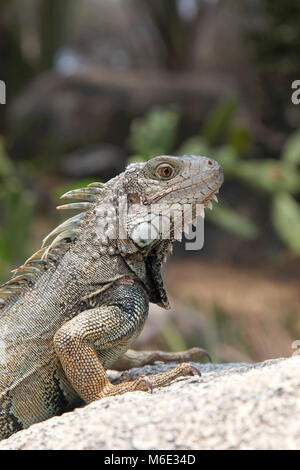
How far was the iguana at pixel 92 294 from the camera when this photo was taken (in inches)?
148

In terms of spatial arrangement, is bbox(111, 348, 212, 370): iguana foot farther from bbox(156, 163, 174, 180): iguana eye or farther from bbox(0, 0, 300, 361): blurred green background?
bbox(0, 0, 300, 361): blurred green background

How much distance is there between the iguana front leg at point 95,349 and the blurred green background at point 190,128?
21.4 ft

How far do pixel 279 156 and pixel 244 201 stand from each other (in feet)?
6.54

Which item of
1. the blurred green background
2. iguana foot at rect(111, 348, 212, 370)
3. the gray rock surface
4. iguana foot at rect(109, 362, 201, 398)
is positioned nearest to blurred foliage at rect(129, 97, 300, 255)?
the blurred green background

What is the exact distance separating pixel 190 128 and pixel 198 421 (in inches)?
659

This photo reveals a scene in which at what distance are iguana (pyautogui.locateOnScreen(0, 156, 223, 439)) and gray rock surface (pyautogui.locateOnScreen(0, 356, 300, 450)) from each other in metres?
0.52

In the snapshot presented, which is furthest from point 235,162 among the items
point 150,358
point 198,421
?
point 198,421

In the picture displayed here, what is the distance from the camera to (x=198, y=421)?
2.83 m

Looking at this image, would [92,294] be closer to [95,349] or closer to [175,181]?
[95,349]

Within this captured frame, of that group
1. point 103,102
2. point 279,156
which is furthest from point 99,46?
point 279,156

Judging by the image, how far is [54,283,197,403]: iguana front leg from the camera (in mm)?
3678

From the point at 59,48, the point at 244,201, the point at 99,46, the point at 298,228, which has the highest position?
the point at 99,46

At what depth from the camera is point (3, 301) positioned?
13.9ft
